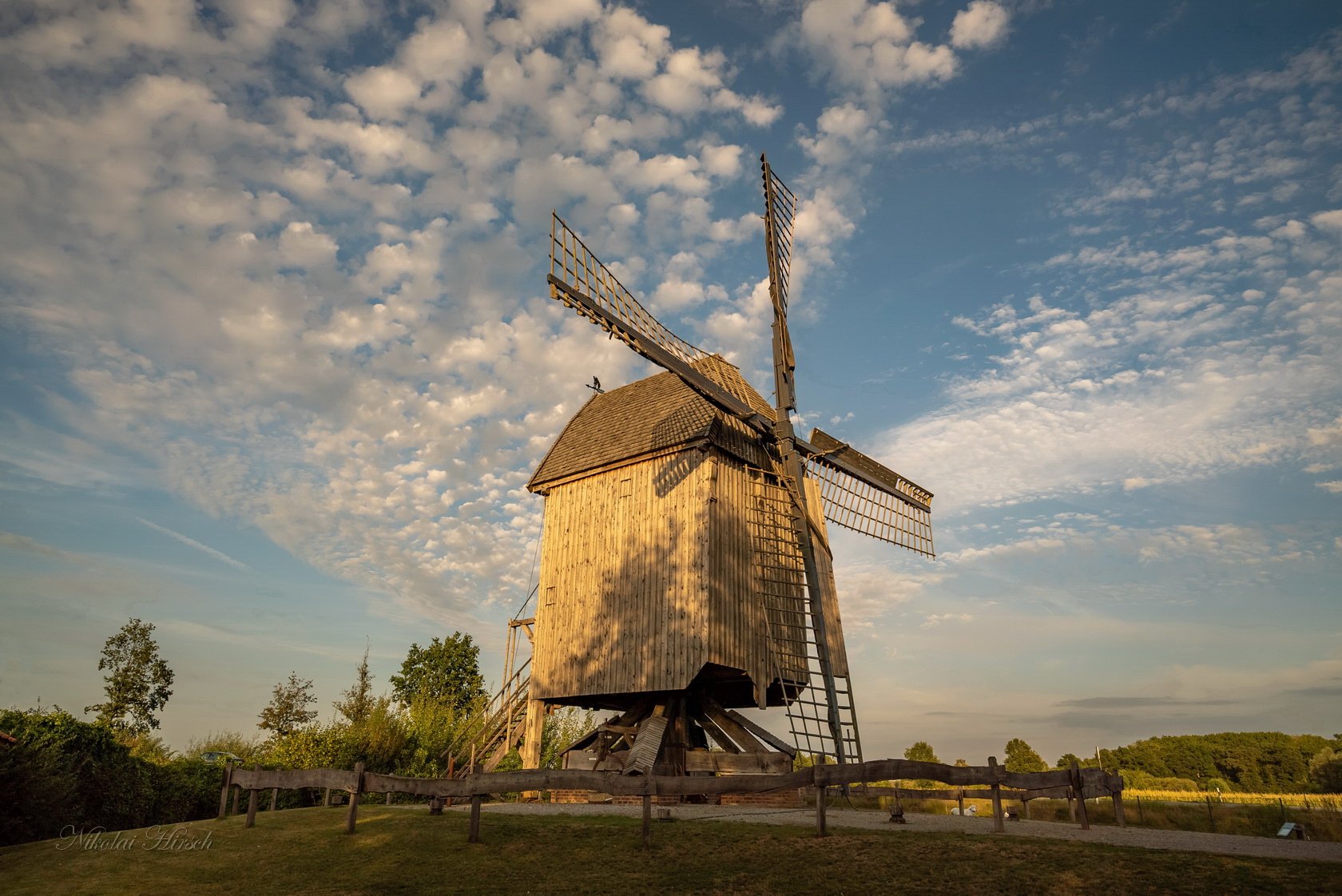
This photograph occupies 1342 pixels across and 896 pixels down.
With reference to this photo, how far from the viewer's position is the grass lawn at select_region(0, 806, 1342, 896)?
8.38 metres

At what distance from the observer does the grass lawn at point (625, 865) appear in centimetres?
838

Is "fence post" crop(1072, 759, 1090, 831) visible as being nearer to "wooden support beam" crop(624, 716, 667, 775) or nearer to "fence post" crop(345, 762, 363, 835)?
"wooden support beam" crop(624, 716, 667, 775)

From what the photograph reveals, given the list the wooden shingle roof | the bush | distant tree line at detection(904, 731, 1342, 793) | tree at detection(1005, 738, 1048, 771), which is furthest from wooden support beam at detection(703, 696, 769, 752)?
distant tree line at detection(904, 731, 1342, 793)

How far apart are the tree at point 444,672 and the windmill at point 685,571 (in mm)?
18320

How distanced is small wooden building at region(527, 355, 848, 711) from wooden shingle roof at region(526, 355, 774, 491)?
0.06m

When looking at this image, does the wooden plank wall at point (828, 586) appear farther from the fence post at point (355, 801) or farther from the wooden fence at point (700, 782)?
the fence post at point (355, 801)

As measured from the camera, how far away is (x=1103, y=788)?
38.3ft

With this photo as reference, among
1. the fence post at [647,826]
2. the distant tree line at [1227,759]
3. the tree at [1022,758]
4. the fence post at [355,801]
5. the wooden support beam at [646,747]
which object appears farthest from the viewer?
the distant tree line at [1227,759]

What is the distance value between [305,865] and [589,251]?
1253cm

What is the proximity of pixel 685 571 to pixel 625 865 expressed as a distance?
856 cm

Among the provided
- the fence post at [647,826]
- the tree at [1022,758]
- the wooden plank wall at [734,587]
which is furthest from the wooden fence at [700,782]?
the tree at [1022,758]

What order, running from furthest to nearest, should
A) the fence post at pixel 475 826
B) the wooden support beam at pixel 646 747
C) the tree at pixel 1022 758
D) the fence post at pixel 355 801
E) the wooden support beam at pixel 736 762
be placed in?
the tree at pixel 1022 758, the wooden support beam at pixel 736 762, the wooden support beam at pixel 646 747, the fence post at pixel 355 801, the fence post at pixel 475 826

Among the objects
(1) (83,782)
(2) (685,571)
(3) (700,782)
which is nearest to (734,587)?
(2) (685,571)

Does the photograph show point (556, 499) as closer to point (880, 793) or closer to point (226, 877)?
point (880, 793)
